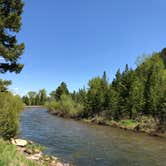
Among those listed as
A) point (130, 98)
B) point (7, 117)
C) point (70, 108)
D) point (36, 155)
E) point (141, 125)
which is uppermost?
point (130, 98)

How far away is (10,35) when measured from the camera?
1822cm

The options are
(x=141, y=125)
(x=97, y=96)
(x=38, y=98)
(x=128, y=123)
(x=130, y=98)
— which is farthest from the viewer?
(x=38, y=98)

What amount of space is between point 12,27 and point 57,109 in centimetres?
5614

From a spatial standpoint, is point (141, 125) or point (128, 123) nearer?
point (141, 125)

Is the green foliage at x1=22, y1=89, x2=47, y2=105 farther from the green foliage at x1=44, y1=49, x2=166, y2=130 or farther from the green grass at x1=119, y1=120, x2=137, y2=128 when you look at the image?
the green grass at x1=119, y1=120, x2=137, y2=128

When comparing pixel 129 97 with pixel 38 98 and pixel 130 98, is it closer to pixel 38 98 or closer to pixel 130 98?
pixel 130 98

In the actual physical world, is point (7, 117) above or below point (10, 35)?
below

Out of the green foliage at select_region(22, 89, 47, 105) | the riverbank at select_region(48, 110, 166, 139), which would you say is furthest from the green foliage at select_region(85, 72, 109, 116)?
the green foliage at select_region(22, 89, 47, 105)

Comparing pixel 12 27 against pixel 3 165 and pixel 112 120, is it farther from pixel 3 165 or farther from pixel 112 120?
pixel 112 120

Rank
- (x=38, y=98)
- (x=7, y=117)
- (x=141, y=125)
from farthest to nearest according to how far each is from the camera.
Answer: (x=38, y=98) < (x=141, y=125) < (x=7, y=117)

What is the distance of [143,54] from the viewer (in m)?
65.9

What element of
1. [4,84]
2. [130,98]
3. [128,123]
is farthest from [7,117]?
[130,98]

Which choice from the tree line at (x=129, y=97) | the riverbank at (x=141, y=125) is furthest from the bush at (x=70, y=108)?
the riverbank at (x=141, y=125)

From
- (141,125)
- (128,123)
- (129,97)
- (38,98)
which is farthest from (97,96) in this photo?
(38,98)
